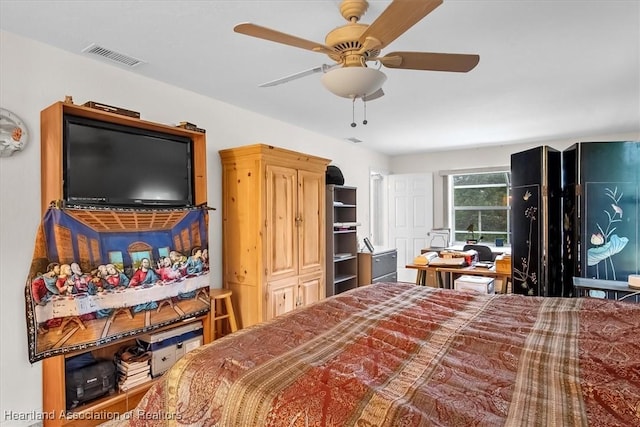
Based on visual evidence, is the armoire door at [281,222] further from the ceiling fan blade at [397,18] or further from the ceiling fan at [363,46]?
the ceiling fan blade at [397,18]

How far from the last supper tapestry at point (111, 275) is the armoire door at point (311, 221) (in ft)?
3.61

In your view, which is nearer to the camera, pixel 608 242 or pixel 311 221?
pixel 608 242

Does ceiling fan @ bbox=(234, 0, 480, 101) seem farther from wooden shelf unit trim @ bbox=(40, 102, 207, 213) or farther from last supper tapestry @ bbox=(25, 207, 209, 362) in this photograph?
last supper tapestry @ bbox=(25, 207, 209, 362)

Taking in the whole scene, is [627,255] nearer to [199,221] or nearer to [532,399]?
[532,399]

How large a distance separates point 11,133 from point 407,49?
2.56 m

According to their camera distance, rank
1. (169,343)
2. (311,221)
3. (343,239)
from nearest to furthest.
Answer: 1. (169,343)
2. (311,221)
3. (343,239)

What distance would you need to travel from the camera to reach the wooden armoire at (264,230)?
3223 millimetres

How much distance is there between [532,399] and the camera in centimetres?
107

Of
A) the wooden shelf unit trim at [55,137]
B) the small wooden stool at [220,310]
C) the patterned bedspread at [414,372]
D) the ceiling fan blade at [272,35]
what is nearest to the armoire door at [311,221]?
the small wooden stool at [220,310]

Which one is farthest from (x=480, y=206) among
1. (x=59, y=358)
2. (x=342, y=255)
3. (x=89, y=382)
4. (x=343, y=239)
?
(x=59, y=358)

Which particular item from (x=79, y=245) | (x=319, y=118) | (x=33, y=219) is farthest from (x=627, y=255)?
(x=33, y=219)

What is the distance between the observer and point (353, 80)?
1.62m

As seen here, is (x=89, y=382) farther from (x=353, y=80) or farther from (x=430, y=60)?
(x=430, y=60)

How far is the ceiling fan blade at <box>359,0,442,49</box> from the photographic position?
4.36ft
